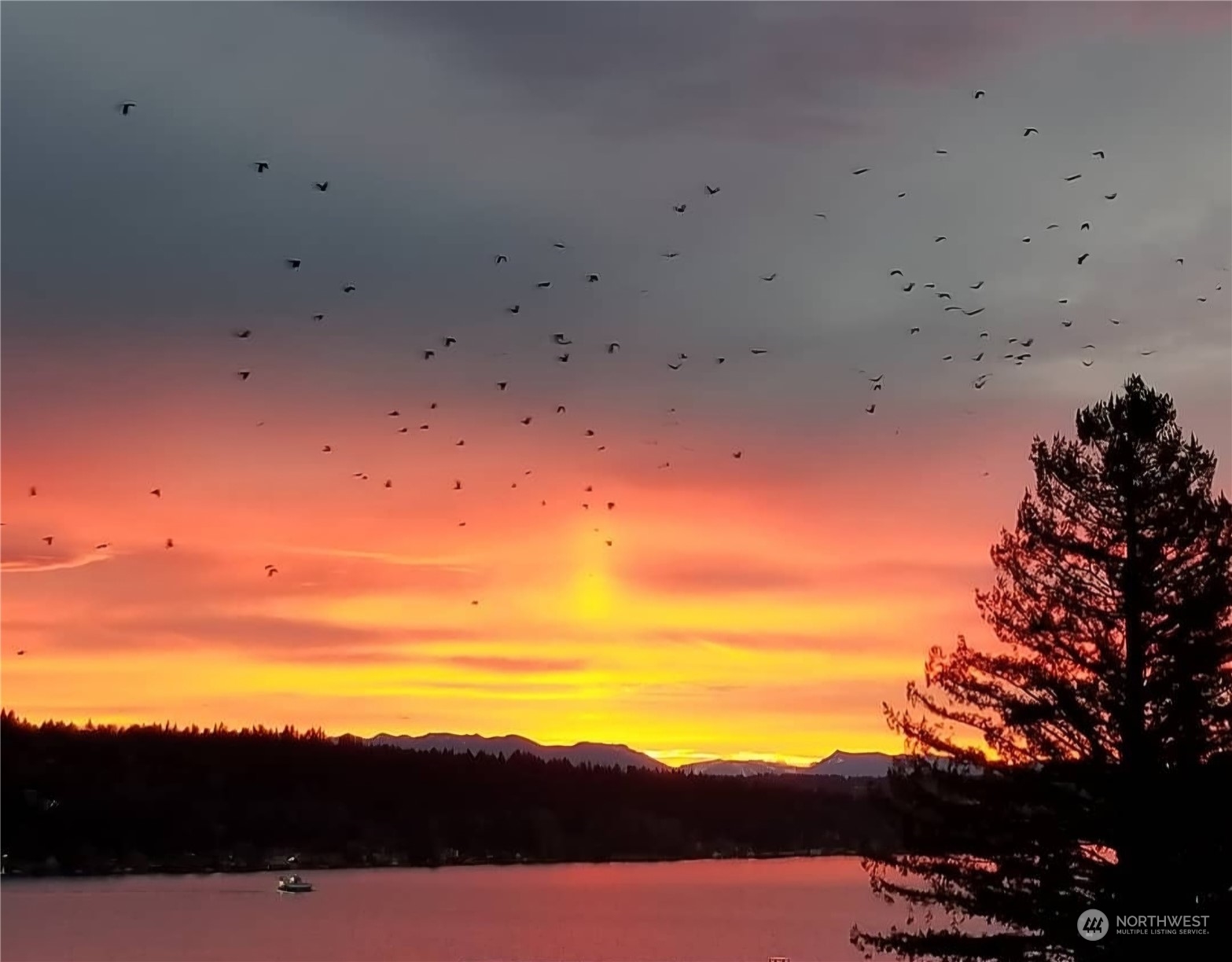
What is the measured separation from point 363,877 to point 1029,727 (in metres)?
183

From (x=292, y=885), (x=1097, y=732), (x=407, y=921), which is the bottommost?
(x=407, y=921)

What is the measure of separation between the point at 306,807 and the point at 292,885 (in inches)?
574

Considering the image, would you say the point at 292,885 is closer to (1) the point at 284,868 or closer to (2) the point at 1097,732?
(1) the point at 284,868

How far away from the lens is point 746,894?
17800cm

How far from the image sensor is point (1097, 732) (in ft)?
85.3

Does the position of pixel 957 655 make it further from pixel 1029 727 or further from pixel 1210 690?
pixel 1210 690

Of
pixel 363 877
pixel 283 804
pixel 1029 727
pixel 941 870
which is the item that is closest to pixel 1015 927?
pixel 941 870

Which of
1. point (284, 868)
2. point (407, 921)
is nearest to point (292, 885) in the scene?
point (284, 868)

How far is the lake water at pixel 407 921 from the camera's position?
101 meters

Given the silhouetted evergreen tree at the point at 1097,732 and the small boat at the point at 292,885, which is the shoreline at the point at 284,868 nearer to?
the small boat at the point at 292,885

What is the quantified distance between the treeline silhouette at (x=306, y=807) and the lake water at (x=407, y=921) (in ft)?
18.6

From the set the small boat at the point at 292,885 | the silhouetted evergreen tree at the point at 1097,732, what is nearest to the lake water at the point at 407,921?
the small boat at the point at 292,885

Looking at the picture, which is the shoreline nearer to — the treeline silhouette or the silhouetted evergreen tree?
the treeline silhouette

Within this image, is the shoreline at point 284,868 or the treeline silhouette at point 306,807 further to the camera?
the shoreline at point 284,868
